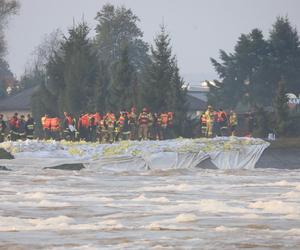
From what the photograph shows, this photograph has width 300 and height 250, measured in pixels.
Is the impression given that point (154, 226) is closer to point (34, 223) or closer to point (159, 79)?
point (34, 223)

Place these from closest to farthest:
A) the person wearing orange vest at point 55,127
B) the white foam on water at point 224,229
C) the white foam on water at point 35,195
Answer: the white foam on water at point 224,229 < the white foam on water at point 35,195 < the person wearing orange vest at point 55,127

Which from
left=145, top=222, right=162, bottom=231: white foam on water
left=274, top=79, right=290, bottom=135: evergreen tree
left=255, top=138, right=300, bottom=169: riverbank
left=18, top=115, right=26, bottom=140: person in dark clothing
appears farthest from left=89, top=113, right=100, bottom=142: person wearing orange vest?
left=145, top=222, right=162, bottom=231: white foam on water

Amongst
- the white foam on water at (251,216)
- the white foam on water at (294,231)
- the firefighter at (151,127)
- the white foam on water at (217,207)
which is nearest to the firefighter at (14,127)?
the firefighter at (151,127)

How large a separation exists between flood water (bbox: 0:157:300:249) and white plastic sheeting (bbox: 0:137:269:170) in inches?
118

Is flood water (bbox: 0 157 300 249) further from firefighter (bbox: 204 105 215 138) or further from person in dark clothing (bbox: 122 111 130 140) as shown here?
firefighter (bbox: 204 105 215 138)

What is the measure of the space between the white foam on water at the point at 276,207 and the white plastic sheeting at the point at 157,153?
42.5ft

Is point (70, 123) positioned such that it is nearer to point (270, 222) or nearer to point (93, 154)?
point (93, 154)

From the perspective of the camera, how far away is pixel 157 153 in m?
32.2

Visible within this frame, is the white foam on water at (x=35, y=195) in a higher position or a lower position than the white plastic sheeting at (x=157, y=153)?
lower

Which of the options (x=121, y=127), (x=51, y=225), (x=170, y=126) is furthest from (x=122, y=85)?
(x=51, y=225)

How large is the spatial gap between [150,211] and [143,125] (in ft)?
78.5

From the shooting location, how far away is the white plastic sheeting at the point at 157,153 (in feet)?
105

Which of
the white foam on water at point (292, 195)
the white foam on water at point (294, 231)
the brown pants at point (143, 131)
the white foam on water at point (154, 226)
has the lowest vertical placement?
the white foam on water at point (154, 226)

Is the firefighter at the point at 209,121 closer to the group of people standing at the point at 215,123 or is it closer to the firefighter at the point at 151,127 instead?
the group of people standing at the point at 215,123
